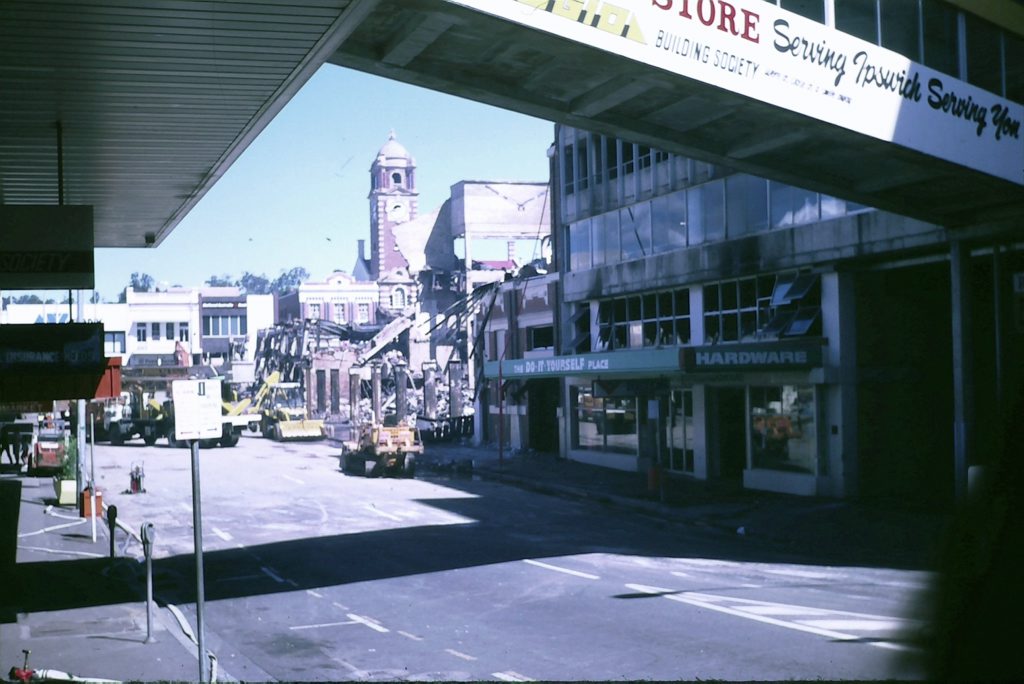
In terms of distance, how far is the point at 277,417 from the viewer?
6016cm

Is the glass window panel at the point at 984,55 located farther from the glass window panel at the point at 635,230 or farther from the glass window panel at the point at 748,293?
the glass window panel at the point at 635,230

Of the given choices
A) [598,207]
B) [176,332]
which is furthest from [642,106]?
[176,332]

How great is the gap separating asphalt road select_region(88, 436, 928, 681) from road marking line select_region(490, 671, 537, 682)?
34 mm

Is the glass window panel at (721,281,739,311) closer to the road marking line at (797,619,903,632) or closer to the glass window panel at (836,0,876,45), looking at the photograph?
the glass window panel at (836,0,876,45)

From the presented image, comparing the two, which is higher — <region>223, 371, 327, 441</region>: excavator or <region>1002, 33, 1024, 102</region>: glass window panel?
<region>1002, 33, 1024, 102</region>: glass window panel

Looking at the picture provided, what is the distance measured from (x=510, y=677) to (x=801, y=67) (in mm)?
12471

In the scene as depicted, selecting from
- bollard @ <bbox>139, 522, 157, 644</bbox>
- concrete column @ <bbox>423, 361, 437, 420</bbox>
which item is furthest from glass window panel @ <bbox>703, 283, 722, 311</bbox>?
concrete column @ <bbox>423, 361, 437, 420</bbox>

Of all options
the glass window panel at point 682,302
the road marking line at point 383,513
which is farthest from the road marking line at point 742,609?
the glass window panel at point 682,302

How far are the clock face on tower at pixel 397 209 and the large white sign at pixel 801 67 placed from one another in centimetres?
11037

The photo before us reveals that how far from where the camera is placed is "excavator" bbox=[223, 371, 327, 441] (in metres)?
57.0

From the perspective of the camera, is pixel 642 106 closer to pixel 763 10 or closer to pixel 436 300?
pixel 763 10

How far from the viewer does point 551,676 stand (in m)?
11.7

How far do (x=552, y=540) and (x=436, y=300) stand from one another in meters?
64.7

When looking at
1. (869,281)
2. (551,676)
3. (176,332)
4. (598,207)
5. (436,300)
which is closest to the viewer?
(551,676)
